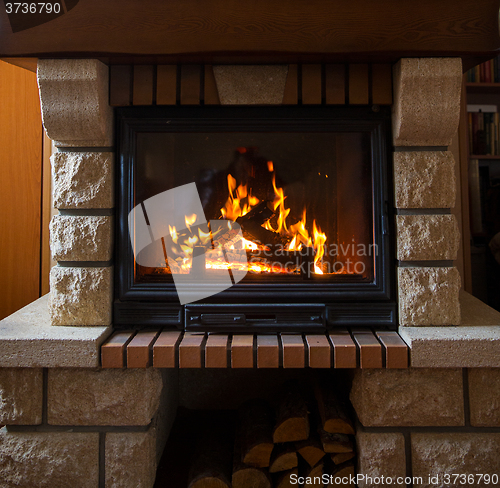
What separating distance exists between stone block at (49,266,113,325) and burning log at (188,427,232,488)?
0.55m

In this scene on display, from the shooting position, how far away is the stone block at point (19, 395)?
43.4 inches

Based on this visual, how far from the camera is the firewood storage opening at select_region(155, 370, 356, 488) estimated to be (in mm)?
1146

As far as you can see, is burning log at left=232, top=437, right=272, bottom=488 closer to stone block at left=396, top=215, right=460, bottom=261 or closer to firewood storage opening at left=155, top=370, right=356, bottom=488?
firewood storage opening at left=155, top=370, right=356, bottom=488

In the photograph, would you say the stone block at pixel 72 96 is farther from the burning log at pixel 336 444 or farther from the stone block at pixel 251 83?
the burning log at pixel 336 444

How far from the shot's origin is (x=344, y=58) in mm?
1110

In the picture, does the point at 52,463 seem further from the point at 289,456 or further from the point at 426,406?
the point at 426,406

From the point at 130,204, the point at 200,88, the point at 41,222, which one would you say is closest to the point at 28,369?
the point at 130,204

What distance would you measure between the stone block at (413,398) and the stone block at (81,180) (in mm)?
994

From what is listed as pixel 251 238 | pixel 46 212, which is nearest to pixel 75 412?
pixel 251 238

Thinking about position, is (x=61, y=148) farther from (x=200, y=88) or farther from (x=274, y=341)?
(x=274, y=341)

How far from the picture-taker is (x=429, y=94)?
1105 mm

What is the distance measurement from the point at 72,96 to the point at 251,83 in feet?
1.76

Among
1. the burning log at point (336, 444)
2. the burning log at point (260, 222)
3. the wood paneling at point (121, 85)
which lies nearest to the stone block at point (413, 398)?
the burning log at point (336, 444)

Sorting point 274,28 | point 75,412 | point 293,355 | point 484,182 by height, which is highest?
point 274,28
